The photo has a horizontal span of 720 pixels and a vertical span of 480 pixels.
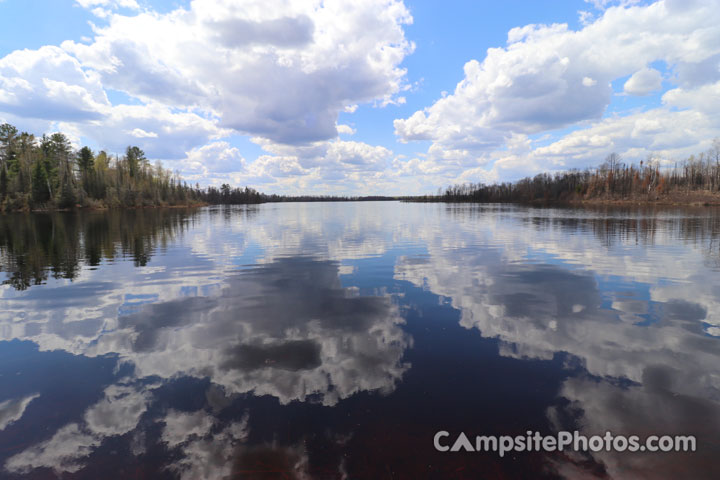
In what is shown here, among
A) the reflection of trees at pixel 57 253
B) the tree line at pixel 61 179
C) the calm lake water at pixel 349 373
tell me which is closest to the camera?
the calm lake water at pixel 349 373

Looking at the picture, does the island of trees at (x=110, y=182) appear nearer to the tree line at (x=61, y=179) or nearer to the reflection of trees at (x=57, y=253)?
the tree line at (x=61, y=179)

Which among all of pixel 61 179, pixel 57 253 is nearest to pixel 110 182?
pixel 61 179

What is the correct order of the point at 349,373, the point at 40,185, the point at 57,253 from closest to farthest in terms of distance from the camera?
the point at 349,373 → the point at 57,253 → the point at 40,185

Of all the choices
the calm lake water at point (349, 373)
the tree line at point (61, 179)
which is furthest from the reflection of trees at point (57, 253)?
the tree line at point (61, 179)

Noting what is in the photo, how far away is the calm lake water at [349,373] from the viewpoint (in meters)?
5.75

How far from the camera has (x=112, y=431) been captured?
6492 millimetres

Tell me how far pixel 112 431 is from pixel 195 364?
2715mm

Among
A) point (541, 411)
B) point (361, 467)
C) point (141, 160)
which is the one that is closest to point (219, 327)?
point (361, 467)

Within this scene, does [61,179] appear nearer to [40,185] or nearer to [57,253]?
[40,185]

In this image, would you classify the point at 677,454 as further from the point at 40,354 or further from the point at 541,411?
the point at 40,354

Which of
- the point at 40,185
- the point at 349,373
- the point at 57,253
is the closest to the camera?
the point at 349,373

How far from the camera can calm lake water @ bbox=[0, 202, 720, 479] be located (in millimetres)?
5754

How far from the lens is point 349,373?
28.0ft

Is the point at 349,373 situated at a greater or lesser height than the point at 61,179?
lesser
